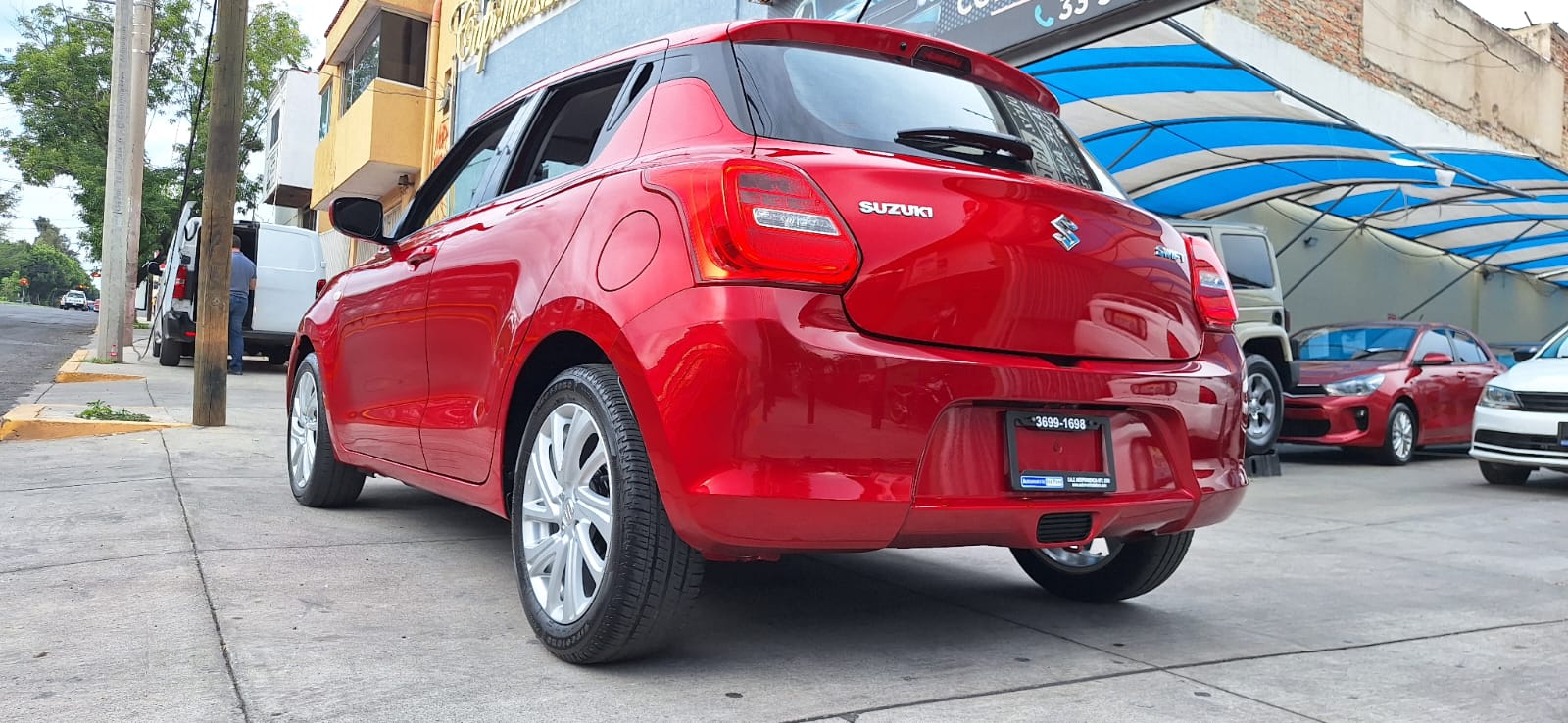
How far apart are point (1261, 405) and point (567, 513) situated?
7.66 meters

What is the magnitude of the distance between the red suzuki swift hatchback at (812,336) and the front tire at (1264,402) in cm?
614

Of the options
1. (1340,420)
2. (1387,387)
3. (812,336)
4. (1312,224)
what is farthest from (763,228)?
(1312,224)

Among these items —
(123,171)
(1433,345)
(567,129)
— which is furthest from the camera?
(123,171)

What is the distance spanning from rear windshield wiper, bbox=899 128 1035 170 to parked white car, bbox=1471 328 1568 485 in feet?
23.1

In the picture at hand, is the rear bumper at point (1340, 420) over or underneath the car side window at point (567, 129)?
underneath

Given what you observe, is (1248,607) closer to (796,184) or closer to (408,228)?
(796,184)

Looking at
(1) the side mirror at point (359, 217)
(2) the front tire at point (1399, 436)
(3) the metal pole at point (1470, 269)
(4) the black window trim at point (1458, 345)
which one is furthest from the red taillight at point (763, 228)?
(3) the metal pole at point (1470, 269)

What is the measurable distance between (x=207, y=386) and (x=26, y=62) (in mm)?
32837

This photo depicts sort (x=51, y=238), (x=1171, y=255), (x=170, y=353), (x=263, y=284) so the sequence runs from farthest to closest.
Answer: (x=51, y=238) → (x=170, y=353) → (x=263, y=284) → (x=1171, y=255)

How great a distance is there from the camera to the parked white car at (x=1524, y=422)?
8.18 metres

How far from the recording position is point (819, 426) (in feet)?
7.93

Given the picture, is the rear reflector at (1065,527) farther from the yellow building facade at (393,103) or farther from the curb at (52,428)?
the yellow building facade at (393,103)

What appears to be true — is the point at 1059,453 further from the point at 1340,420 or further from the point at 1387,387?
the point at 1387,387

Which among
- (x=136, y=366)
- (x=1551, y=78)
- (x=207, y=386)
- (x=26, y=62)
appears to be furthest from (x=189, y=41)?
(x=1551, y=78)
